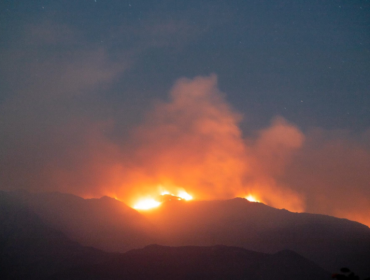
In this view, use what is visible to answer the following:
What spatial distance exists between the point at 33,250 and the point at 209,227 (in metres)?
64.4

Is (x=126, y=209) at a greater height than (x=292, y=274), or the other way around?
(x=126, y=209)

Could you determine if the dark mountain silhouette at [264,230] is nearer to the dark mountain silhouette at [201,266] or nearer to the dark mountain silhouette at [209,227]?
the dark mountain silhouette at [209,227]

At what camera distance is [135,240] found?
338 ft

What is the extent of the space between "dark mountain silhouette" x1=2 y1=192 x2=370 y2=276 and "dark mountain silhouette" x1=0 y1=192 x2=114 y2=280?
508cm

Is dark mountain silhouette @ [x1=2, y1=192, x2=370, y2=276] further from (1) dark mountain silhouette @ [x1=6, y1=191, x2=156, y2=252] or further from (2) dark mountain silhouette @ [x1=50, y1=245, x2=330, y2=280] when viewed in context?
(2) dark mountain silhouette @ [x1=50, y1=245, x2=330, y2=280]

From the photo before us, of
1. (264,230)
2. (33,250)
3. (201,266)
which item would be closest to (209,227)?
(264,230)

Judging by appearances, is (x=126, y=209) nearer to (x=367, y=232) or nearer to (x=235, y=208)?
(x=235, y=208)

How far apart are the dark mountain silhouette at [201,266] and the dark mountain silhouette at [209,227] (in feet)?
30.6

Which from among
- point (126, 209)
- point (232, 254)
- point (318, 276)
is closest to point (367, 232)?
point (318, 276)

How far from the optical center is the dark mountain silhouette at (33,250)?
86688mm

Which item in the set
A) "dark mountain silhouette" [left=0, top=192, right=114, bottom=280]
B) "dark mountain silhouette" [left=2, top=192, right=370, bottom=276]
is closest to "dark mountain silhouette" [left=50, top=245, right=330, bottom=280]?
"dark mountain silhouette" [left=0, top=192, right=114, bottom=280]

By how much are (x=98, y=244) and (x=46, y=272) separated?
19.4 m

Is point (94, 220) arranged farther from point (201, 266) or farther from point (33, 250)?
point (201, 266)

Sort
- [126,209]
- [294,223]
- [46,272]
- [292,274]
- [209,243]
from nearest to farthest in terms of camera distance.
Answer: [292,274] → [46,272] → [209,243] → [294,223] → [126,209]
